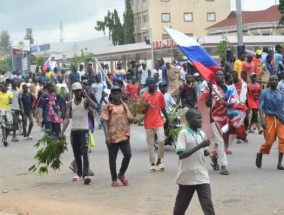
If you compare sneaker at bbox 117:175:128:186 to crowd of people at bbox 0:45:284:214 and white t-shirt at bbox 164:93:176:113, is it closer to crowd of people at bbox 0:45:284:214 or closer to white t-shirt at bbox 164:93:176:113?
crowd of people at bbox 0:45:284:214

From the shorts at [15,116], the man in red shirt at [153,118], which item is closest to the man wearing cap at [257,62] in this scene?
the shorts at [15,116]

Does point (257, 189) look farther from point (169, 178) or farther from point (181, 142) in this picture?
point (181, 142)

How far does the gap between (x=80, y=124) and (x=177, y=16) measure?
266 feet

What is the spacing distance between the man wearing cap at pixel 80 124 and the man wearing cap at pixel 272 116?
3.10 meters

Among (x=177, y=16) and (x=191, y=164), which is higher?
(x=177, y=16)

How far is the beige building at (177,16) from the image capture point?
9250 centimetres

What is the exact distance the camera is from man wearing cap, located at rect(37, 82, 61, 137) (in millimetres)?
16844

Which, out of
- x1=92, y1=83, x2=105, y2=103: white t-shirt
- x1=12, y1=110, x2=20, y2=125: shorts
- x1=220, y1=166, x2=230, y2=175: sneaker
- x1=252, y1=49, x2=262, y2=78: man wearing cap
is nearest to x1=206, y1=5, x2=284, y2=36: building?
x1=252, y1=49, x2=262, y2=78: man wearing cap

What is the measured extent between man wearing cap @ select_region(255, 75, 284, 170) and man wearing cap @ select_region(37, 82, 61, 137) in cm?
529

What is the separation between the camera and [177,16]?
92.9m

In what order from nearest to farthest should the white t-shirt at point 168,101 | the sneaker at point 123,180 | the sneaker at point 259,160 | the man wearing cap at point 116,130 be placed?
1. the man wearing cap at point 116,130
2. the sneaker at point 123,180
3. the sneaker at point 259,160
4. the white t-shirt at point 168,101

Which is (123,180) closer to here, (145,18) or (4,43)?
(145,18)

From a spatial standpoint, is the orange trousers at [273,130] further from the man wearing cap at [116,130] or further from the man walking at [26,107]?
the man walking at [26,107]

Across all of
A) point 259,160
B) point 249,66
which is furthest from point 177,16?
point 259,160
